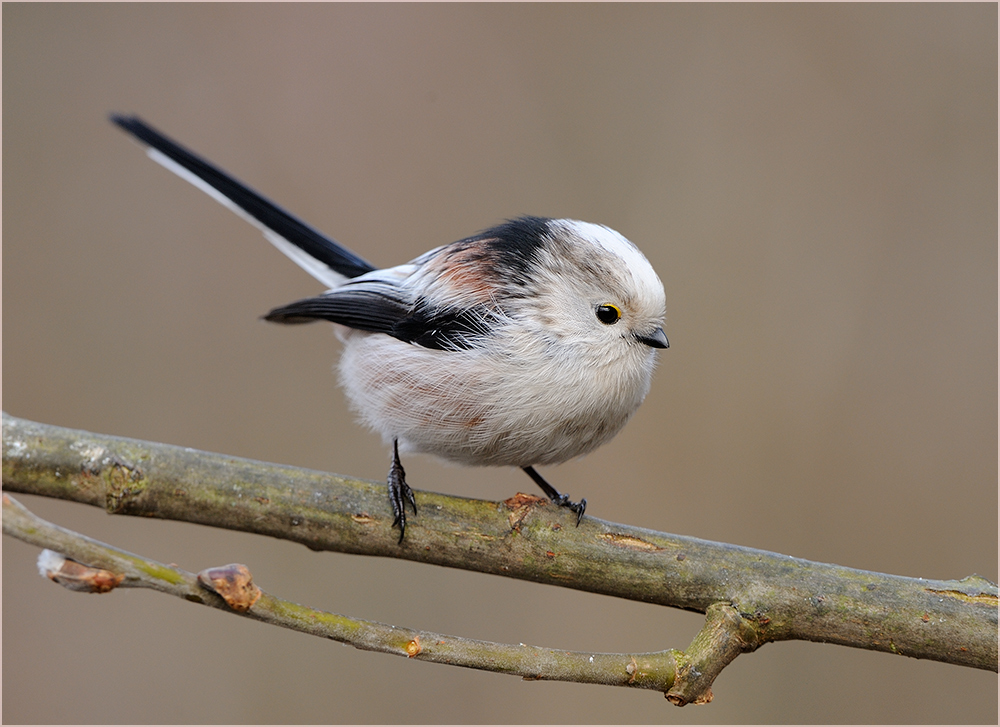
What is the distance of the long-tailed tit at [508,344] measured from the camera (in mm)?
2131

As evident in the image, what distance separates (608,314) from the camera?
220cm

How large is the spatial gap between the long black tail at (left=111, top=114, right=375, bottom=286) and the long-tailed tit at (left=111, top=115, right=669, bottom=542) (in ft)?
1.29

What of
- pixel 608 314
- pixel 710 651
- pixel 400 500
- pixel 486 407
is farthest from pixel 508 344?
pixel 710 651

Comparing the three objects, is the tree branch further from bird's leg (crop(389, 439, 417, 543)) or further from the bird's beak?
the bird's beak

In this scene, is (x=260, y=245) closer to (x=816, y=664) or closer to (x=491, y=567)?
(x=491, y=567)

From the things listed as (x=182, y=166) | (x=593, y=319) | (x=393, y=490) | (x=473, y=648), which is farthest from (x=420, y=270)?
(x=473, y=648)

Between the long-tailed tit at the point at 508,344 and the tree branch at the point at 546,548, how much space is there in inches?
5.5

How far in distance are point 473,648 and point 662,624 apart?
84.3 inches

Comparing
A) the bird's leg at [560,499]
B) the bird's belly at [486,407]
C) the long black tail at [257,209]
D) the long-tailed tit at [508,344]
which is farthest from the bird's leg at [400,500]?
the long black tail at [257,209]

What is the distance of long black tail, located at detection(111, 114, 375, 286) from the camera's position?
2.78 m

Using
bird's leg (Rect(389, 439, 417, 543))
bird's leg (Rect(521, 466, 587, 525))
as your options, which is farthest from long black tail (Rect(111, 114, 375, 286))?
bird's leg (Rect(389, 439, 417, 543))

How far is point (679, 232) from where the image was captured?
3895mm

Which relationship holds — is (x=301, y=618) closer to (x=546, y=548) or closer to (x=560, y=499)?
(x=546, y=548)

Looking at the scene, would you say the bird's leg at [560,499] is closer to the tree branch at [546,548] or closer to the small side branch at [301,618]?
the tree branch at [546,548]
